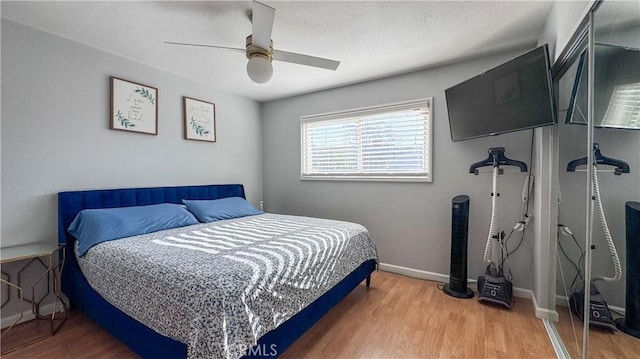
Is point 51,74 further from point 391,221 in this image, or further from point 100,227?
point 391,221

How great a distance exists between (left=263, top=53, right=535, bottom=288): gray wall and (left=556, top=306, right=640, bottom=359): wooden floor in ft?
2.53

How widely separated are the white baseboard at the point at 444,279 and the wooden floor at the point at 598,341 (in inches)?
9.0

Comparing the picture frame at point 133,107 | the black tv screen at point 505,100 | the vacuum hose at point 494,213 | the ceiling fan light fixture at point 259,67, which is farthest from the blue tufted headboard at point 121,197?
the vacuum hose at point 494,213

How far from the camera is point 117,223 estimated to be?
2.12 m

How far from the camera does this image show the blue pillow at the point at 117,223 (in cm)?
200

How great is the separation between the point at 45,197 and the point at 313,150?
283cm

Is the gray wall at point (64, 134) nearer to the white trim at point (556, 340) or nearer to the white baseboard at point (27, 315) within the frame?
the white baseboard at point (27, 315)

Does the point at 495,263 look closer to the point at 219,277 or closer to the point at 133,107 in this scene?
the point at 219,277

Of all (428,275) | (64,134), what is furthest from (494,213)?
(64,134)

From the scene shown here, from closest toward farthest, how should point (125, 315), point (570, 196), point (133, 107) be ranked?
point (125, 315)
point (570, 196)
point (133, 107)

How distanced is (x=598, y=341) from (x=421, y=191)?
177 centimetres

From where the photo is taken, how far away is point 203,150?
3.39 meters

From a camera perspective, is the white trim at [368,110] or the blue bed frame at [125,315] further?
the white trim at [368,110]

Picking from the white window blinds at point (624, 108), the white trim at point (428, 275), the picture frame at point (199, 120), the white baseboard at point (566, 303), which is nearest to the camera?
the white window blinds at point (624, 108)
